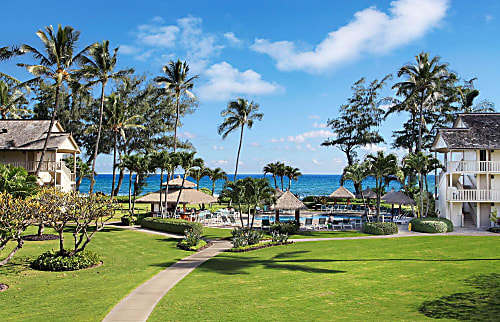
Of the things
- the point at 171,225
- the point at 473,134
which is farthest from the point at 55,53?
the point at 473,134

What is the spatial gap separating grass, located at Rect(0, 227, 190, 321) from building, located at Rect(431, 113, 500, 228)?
22.2m

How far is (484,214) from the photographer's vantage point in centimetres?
3102

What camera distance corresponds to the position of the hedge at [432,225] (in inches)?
1102

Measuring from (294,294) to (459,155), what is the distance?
28.2 metres

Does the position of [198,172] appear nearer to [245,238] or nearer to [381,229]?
[381,229]

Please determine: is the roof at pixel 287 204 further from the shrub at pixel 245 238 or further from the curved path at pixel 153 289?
the curved path at pixel 153 289

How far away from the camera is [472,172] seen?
29969 millimetres

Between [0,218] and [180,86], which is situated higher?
[180,86]

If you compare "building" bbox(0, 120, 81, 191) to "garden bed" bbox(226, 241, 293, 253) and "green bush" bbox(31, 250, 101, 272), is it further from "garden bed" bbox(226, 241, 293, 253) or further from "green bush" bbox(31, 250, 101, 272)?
"garden bed" bbox(226, 241, 293, 253)

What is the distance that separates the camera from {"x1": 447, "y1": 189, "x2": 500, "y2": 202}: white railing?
97.9 ft

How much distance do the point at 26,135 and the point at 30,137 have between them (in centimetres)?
58

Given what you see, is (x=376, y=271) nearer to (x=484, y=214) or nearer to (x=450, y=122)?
(x=484, y=214)

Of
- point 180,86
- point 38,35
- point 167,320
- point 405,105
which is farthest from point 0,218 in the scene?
point 405,105

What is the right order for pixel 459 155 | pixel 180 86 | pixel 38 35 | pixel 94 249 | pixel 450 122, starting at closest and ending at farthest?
pixel 94 249 < pixel 38 35 < pixel 459 155 < pixel 180 86 < pixel 450 122
